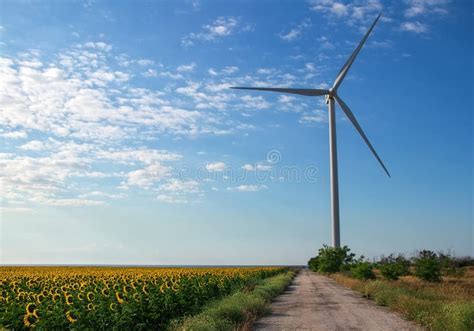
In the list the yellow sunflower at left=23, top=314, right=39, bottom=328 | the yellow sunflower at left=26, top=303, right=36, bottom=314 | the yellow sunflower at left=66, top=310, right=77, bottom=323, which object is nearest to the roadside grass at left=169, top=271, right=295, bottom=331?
the yellow sunflower at left=66, top=310, right=77, bottom=323

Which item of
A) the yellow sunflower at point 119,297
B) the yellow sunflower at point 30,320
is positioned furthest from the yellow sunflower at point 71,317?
the yellow sunflower at point 119,297

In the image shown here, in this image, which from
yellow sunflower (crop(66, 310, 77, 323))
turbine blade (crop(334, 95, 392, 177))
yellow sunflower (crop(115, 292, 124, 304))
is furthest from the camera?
Answer: turbine blade (crop(334, 95, 392, 177))

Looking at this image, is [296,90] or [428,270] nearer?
[428,270]

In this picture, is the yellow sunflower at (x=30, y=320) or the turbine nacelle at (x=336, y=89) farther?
the turbine nacelle at (x=336, y=89)

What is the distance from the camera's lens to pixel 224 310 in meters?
17.9

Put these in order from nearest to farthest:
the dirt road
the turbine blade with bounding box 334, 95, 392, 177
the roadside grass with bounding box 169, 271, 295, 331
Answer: the roadside grass with bounding box 169, 271, 295, 331
the dirt road
the turbine blade with bounding box 334, 95, 392, 177

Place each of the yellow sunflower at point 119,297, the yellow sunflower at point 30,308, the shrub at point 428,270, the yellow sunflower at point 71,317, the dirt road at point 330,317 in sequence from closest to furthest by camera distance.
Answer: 1. the yellow sunflower at point 71,317
2. the yellow sunflower at point 30,308
3. the yellow sunflower at point 119,297
4. the dirt road at point 330,317
5. the shrub at point 428,270

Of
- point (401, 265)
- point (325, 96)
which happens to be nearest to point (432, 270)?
point (401, 265)

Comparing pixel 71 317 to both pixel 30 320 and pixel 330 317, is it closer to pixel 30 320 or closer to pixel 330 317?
pixel 30 320

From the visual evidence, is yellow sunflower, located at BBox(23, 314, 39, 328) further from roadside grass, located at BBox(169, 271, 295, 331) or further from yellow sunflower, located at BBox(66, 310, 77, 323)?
roadside grass, located at BBox(169, 271, 295, 331)

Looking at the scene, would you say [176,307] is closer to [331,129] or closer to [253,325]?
[253,325]

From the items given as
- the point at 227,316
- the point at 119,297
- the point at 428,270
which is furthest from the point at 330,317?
the point at 428,270

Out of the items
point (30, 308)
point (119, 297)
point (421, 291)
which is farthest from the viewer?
point (421, 291)

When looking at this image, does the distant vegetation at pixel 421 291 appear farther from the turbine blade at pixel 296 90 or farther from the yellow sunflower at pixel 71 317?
the turbine blade at pixel 296 90
